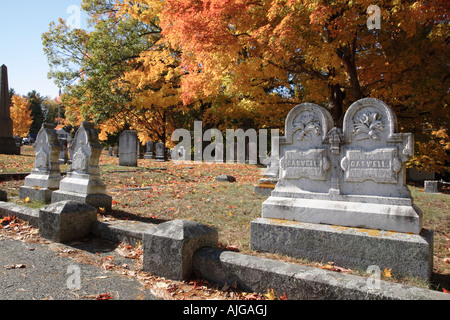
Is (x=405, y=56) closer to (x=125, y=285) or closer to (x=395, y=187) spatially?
(x=395, y=187)

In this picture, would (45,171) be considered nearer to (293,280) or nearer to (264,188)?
(264,188)

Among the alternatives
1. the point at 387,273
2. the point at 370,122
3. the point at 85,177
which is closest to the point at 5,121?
the point at 85,177

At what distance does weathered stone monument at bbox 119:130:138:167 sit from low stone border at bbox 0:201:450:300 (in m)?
Result: 12.4

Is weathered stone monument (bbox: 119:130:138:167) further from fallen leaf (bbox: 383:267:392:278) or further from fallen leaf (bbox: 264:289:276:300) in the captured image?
fallen leaf (bbox: 383:267:392:278)

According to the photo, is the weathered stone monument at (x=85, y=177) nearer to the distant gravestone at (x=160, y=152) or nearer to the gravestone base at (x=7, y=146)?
the distant gravestone at (x=160, y=152)

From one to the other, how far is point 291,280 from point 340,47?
992 cm

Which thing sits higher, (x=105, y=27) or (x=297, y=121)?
(x=105, y=27)

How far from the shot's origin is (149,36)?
23031mm

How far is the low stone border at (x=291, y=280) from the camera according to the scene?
Answer: 2424 millimetres

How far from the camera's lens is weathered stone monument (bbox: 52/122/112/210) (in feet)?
20.7

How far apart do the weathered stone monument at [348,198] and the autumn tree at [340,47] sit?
5.53m

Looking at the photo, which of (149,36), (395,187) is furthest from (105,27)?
(395,187)

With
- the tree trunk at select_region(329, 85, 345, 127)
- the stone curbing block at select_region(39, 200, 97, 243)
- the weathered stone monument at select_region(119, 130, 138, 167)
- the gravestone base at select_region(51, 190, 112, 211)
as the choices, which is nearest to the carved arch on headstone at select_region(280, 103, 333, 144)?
the stone curbing block at select_region(39, 200, 97, 243)
